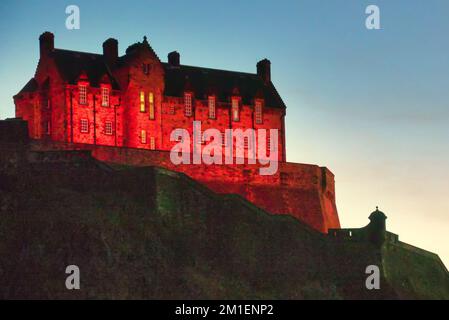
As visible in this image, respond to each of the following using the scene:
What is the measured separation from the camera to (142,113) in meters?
78.4

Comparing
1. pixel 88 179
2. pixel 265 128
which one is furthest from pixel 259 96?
pixel 88 179

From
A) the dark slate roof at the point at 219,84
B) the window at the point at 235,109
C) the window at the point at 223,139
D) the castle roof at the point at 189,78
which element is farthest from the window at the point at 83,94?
the window at the point at 235,109

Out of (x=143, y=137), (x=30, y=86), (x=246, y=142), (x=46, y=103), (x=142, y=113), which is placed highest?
(x=30, y=86)

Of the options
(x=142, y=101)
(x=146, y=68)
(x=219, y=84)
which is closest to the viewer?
(x=142, y=101)

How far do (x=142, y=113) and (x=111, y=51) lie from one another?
5.40 m

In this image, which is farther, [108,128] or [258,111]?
[258,111]

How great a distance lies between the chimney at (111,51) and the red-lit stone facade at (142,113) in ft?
0.23

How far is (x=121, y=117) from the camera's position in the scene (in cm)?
7838

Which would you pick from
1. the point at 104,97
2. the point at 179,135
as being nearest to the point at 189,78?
the point at 179,135

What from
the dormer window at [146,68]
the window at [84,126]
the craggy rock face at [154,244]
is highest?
the dormer window at [146,68]

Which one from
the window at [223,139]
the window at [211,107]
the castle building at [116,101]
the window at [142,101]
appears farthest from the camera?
the window at [211,107]

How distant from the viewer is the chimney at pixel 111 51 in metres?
80.4

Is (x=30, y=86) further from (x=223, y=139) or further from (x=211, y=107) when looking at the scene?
(x=223, y=139)

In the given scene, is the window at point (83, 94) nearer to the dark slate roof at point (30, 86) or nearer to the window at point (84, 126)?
the window at point (84, 126)
